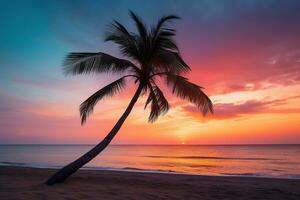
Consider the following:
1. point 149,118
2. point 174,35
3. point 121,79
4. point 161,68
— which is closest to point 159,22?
point 174,35

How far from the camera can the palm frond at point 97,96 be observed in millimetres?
11438

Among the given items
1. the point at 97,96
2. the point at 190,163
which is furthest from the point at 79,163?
the point at 190,163

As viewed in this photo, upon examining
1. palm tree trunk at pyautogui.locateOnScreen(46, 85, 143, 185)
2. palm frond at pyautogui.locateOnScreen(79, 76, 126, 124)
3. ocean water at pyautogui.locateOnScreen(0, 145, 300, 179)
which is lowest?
ocean water at pyautogui.locateOnScreen(0, 145, 300, 179)

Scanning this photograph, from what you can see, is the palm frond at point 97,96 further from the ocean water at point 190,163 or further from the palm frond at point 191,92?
the ocean water at point 190,163

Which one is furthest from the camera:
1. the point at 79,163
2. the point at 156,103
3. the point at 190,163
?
the point at 190,163

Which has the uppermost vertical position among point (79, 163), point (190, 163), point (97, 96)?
point (97, 96)

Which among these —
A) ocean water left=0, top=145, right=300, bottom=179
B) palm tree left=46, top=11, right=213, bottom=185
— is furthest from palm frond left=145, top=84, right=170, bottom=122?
ocean water left=0, top=145, right=300, bottom=179

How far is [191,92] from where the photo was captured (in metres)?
11.7

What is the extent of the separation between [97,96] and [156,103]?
2.69 metres

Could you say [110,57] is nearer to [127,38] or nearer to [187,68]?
[127,38]

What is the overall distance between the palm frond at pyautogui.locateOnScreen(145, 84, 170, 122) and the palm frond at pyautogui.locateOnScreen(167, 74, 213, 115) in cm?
99

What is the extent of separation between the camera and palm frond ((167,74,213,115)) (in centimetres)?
1166

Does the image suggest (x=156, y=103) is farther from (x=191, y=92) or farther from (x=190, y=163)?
(x=190, y=163)

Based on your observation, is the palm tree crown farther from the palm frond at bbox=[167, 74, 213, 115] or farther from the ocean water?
the ocean water
